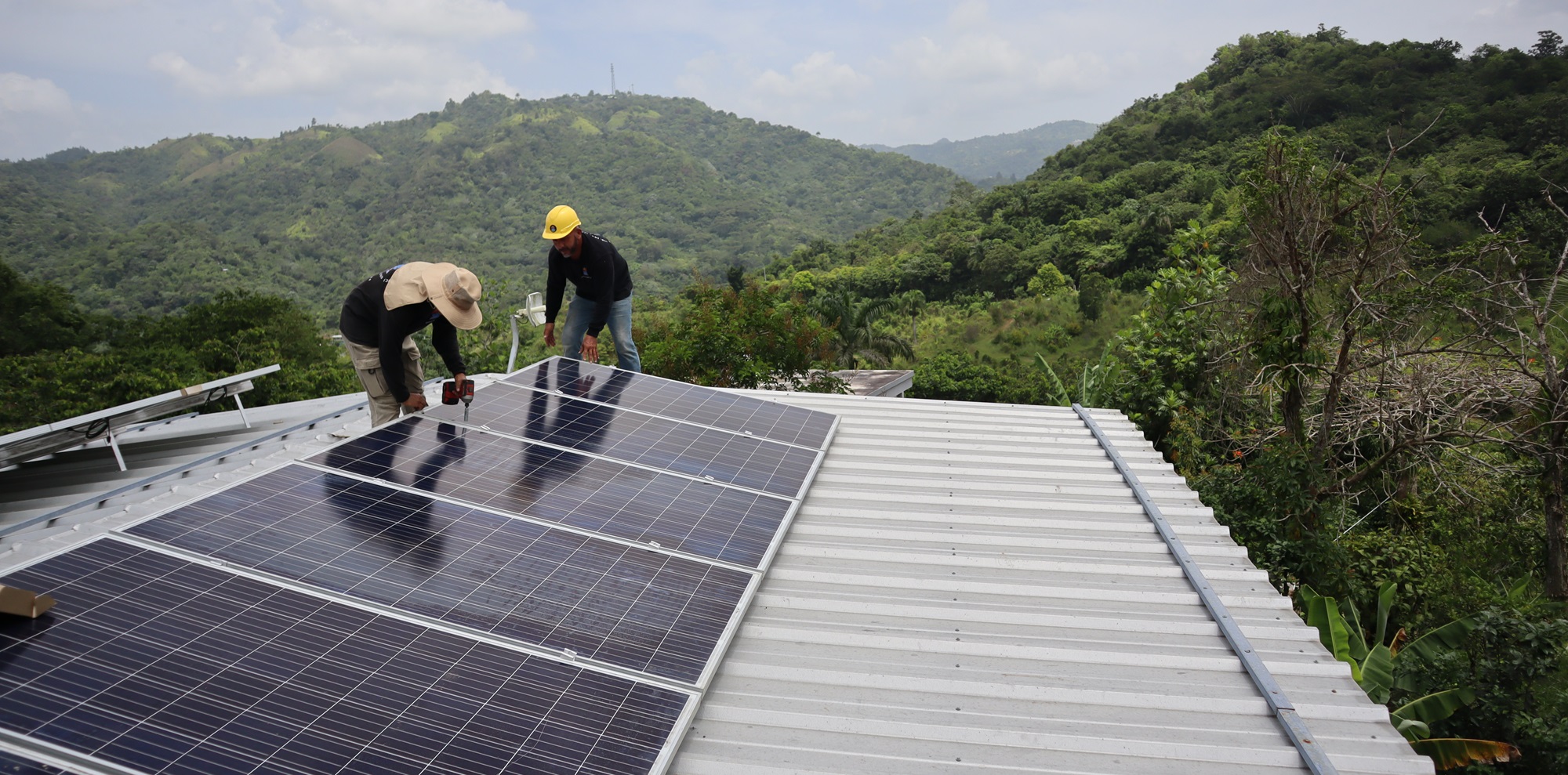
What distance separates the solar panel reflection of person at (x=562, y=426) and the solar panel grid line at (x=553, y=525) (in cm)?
10

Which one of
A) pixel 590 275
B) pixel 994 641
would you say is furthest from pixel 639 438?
pixel 994 641

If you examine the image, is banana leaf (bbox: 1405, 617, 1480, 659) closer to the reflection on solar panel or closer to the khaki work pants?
the reflection on solar panel

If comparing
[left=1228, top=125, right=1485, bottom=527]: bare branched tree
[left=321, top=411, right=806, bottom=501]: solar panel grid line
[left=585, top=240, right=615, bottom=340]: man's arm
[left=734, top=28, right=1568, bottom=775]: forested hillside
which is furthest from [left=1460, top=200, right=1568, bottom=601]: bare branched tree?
[left=585, top=240, right=615, bottom=340]: man's arm

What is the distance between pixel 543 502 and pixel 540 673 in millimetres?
1809

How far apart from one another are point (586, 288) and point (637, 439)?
278 cm

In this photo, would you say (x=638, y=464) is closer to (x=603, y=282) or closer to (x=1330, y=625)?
(x=603, y=282)

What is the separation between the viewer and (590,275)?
8.94 metres

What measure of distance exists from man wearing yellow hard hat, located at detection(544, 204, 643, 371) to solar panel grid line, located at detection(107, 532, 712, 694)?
15.9ft

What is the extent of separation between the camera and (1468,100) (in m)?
62.7

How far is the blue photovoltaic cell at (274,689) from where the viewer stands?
2.98 meters

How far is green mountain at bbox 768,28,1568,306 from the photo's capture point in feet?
158

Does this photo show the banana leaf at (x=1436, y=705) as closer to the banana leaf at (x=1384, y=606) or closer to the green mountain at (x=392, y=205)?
the banana leaf at (x=1384, y=606)

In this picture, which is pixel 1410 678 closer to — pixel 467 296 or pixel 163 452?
pixel 467 296

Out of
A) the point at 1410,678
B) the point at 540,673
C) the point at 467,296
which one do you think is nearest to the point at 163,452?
the point at 467,296
